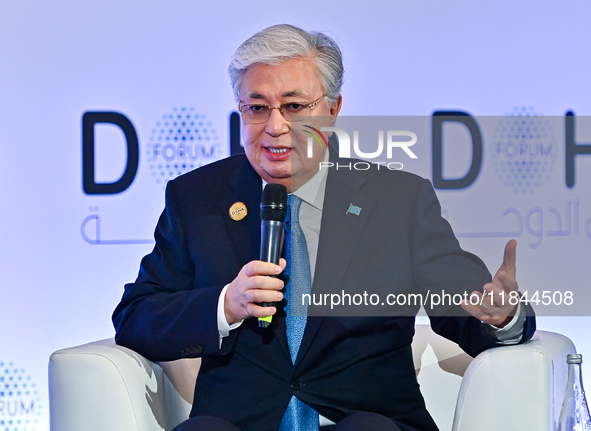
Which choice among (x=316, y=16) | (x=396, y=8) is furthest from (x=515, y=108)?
(x=316, y=16)

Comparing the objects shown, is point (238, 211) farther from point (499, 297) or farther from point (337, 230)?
point (499, 297)

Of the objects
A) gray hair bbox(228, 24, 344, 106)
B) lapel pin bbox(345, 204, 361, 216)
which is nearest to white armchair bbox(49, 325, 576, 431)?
lapel pin bbox(345, 204, 361, 216)

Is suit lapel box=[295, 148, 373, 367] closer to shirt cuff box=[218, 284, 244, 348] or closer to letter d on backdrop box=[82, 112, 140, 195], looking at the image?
shirt cuff box=[218, 284, 244, 348]

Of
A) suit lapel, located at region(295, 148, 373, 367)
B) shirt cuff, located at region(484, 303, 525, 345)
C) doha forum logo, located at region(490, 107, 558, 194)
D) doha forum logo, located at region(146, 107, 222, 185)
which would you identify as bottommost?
shirt cuff, located at region(484, 303, 525, 345)

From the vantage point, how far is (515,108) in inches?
110

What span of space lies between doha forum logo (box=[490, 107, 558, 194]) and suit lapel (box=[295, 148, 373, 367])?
1.26ft

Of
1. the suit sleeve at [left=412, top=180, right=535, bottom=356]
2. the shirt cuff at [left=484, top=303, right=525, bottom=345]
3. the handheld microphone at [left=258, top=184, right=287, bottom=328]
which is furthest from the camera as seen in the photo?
the suit sleeve at [left=412, top=180, right=535, bottom=356]

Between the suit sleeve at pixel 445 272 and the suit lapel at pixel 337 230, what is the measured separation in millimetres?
158

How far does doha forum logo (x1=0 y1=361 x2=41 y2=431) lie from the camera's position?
2.93m

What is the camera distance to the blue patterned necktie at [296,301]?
5.39ft

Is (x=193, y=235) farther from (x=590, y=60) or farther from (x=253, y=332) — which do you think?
(x=590, y=60)

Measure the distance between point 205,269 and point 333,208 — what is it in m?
0.37

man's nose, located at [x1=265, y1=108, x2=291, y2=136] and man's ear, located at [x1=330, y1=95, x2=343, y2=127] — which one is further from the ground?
man's ear, located at [x1=330, y1=95, x2=343, y2=127]

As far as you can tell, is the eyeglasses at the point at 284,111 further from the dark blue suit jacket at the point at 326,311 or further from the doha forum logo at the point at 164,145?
the doha forum logo at the point at 164,145
